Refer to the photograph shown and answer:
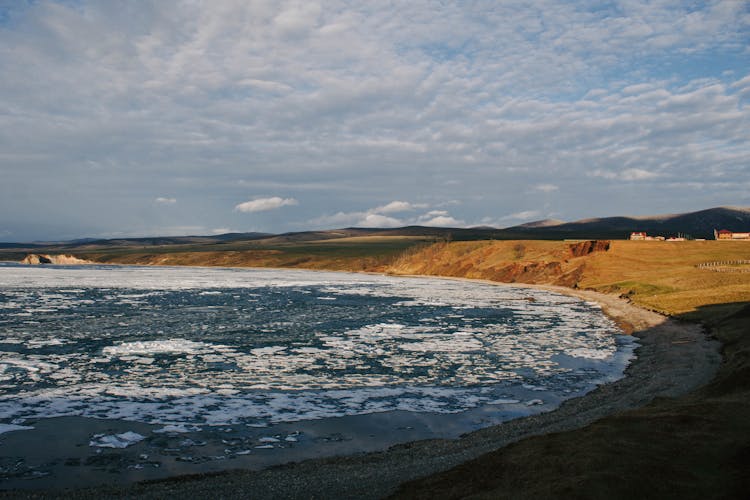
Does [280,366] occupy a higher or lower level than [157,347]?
lower

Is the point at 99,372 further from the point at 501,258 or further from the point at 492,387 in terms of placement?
the point at 501,258

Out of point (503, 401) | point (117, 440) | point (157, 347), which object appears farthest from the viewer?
point (157, 347)

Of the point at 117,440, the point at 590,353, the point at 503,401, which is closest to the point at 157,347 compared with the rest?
the point at 117,440

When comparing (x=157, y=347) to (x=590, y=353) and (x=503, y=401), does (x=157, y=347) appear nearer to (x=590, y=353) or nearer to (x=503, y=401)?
(x=503, y=401)

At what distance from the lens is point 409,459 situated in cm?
1430

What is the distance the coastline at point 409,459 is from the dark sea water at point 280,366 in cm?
157

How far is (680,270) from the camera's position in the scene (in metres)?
75.2

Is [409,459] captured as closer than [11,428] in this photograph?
Yes

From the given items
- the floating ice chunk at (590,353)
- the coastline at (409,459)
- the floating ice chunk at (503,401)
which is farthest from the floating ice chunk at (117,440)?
the floating ice chunk at (590,353)

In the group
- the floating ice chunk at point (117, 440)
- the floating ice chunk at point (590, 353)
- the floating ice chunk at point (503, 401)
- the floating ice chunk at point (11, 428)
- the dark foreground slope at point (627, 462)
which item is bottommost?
the floating ice chunk at point (590, 353)

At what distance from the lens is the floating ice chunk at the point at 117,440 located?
16109 mm

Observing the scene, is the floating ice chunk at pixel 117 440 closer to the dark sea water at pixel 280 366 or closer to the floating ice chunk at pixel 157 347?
the dark sea water at pixel 280 366

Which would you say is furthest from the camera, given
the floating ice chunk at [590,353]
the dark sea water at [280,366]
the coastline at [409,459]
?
the floating ice chunk at [590,353]

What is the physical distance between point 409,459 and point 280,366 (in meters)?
14.3
